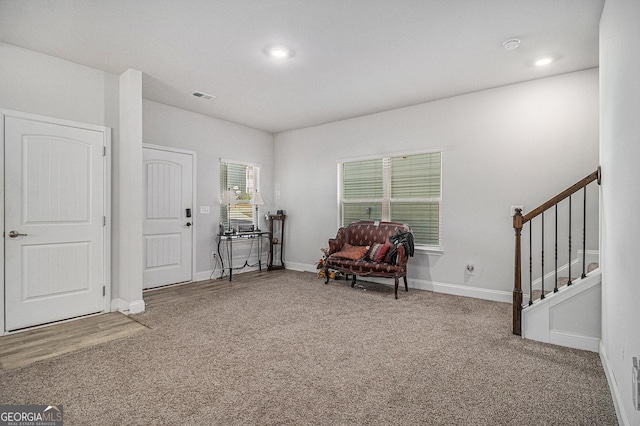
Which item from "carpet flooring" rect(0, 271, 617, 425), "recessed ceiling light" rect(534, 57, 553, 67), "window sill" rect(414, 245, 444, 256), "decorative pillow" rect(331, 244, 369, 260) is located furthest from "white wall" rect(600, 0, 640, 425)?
"decorative pillow" rect(331, 244, 369, 260)

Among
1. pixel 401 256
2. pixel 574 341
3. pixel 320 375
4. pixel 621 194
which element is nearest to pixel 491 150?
pixel 401 256

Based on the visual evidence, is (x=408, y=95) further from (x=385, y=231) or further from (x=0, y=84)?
(x=0, y=84)

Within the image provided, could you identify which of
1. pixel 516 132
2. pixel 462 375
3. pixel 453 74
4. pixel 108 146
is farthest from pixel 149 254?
pixel 516 132

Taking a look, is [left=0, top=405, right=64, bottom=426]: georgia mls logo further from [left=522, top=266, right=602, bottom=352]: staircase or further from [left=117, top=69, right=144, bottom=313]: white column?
A: [left=522, top=266, right=602, bottom=352]: staircase

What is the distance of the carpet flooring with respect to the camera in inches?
74.2

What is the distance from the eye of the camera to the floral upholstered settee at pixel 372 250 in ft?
14.7

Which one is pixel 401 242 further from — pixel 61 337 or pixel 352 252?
pixel 61 337

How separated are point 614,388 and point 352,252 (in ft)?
10.5

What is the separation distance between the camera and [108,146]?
3.83 metres

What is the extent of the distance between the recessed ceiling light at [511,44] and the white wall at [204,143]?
173 inches

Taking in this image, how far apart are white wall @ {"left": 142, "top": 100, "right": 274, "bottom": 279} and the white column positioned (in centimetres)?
104

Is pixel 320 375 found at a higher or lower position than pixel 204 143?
lower

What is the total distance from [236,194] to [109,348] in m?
3.55

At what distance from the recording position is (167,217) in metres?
5.02
